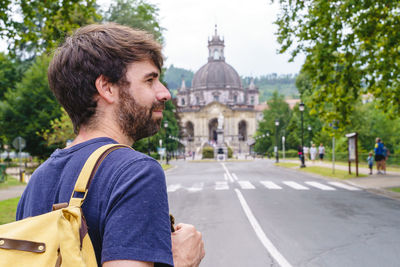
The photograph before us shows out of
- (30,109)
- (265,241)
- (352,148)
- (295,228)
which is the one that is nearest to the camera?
(265,241)

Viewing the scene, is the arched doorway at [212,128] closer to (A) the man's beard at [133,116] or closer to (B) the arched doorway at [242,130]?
(B) the arched doorway at [242,130]

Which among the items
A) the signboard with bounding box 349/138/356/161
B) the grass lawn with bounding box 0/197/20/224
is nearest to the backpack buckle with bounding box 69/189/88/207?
the grass lawn with bounding box 0/197/20/224

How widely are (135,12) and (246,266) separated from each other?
112ft

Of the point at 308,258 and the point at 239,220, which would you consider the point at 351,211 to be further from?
the point at 308,258

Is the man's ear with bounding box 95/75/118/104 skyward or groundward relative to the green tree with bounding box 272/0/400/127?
groundward

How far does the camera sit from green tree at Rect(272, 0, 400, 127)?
13.8 meters

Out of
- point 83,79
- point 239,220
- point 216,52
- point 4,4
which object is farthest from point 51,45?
point 216,52

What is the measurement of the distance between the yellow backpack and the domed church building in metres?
99.1

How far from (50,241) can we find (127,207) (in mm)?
248

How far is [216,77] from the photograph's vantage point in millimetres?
112625

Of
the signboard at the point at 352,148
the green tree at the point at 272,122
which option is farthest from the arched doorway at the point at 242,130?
the signboard at the point at 352,148

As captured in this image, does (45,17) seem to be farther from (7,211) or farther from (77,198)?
(77,198)

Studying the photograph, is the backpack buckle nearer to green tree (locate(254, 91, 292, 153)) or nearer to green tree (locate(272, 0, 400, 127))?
green tree (locate(272, 0, 400, 127))

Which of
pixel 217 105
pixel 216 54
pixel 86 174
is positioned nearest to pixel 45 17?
pixel 86 174
